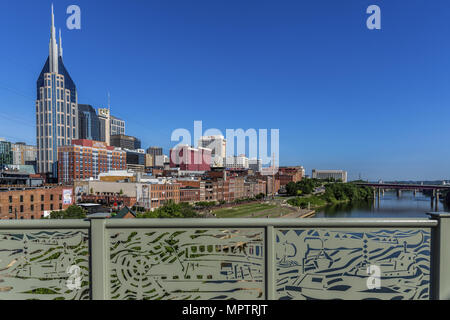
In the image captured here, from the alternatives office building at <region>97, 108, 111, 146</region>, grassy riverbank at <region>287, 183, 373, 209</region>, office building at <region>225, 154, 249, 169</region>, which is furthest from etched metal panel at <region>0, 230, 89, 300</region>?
office building at <region>97, 108, 111, 146</region>

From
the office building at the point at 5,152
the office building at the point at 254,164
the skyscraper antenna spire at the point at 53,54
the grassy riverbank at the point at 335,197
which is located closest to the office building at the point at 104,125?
the office building at the point at 5,152

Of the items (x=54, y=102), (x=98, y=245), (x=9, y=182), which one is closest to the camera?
(x=98, y=245)

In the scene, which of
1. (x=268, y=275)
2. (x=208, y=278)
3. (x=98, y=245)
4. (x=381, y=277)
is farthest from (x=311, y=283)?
(x=98, y=245)

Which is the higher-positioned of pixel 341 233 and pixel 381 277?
pixel 341 233

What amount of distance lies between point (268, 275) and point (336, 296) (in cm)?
54

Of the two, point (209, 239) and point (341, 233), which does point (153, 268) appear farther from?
point (341, 233)

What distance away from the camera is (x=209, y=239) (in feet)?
5.67

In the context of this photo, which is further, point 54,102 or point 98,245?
point 54,102

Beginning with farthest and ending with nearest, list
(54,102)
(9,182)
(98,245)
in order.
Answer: (54,102), (9,182), (98,245)

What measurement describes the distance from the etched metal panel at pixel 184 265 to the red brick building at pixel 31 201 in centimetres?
2305

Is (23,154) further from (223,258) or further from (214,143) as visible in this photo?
(223,258)

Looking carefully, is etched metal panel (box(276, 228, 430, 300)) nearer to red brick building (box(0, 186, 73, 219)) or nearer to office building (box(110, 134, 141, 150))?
red brick building (box(0, 186, 73, 219))

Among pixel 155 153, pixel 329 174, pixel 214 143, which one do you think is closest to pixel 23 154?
pixel 155 153
